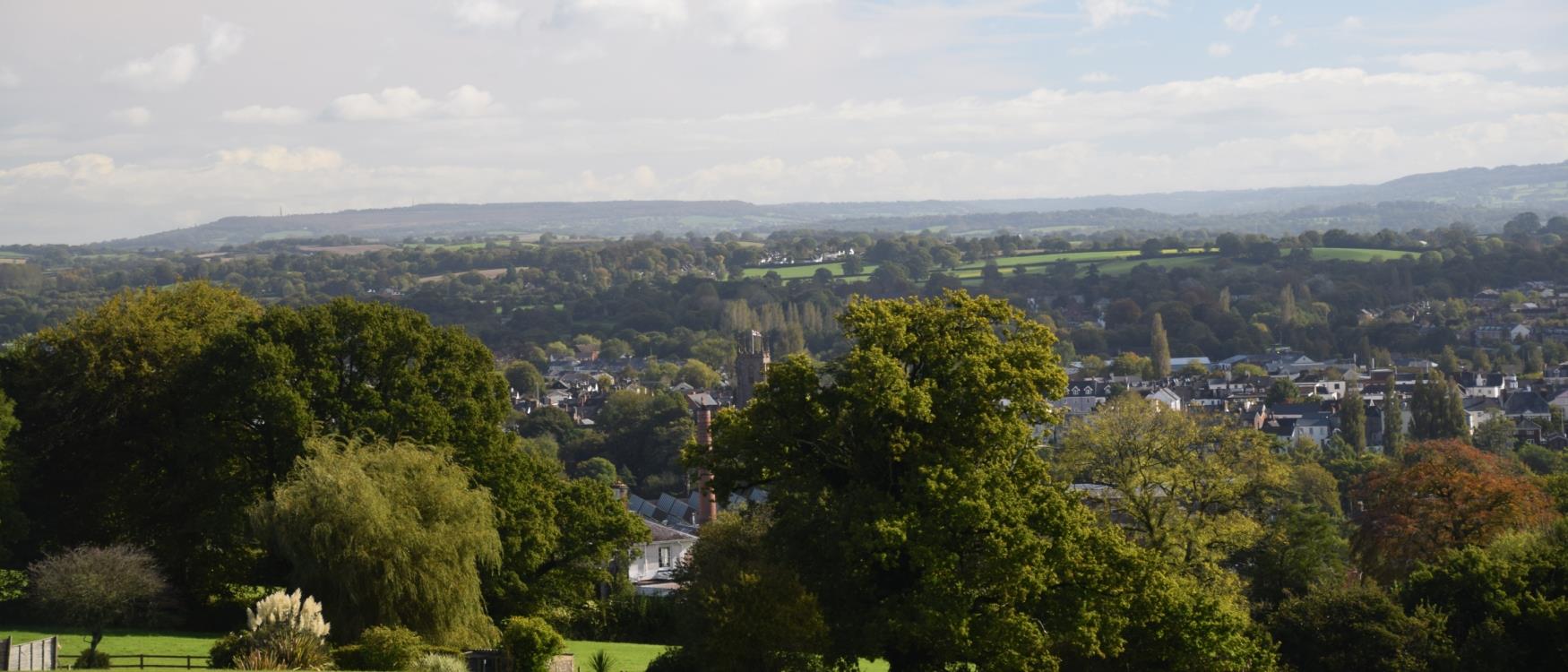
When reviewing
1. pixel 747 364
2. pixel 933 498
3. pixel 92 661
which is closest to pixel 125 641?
pixel 92 661

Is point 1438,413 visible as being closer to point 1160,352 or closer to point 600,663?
point 1160,352

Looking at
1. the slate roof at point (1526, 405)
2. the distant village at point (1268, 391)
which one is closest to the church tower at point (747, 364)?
the distant village at point (1268, 391)

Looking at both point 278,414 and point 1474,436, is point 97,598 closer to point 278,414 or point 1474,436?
point 278,414

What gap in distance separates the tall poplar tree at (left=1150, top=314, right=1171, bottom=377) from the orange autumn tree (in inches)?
5046

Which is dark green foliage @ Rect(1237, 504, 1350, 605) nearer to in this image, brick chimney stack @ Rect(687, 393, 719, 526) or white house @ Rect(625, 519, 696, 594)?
brick chimney stack @ Rect(687, 393, 719, 526)

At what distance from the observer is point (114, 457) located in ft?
137

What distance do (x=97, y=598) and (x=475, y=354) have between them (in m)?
11.7

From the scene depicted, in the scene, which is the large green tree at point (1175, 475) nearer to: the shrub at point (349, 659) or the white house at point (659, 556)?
the shrub at point (349, 659)

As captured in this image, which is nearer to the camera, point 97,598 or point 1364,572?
point 97,598

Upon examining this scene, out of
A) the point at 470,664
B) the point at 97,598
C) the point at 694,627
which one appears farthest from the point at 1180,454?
the point at 97,598

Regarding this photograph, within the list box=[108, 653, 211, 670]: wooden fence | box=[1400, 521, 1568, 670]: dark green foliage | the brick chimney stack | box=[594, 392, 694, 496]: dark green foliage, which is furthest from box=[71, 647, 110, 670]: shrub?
box=[594, 392, 694, 496]: dark green foliage

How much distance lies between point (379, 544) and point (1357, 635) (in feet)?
60.5

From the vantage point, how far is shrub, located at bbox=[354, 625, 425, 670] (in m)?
30.3

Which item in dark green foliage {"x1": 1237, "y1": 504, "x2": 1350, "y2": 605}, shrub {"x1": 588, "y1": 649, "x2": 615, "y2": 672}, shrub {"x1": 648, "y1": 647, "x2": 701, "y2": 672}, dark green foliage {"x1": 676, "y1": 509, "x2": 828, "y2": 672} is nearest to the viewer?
dark green foliage {"x1": 676, "y1": 509, "x2": 828, "y2": 672}
